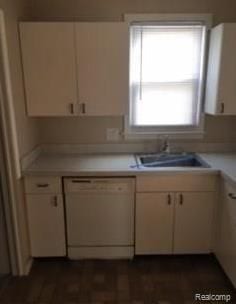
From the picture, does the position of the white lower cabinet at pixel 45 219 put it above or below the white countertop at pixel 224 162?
below

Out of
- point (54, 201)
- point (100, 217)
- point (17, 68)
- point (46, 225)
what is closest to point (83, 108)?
point (17, 68)

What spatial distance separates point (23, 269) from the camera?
2.18 metres

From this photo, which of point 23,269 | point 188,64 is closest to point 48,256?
point 23,269

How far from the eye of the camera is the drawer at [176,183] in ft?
7.03

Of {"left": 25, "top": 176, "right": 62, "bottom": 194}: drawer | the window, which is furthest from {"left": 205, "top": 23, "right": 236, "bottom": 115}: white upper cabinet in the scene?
{"left": 25, "top": 176, "right": 62, "bottom": 194}: drawer

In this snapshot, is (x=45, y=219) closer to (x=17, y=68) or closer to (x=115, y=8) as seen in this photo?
(x=17, y=68)

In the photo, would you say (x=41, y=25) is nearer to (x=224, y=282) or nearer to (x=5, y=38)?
(x=5, y=38)

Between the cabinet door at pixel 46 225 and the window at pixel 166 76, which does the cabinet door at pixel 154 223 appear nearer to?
the cabinet door at pixel 46 225

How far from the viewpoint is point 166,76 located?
2525 millimetres

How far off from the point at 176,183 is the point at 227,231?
547mm

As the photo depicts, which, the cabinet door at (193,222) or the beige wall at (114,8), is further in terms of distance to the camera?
the beige wall at (114,8)

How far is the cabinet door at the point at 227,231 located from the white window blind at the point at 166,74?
918 millimetres

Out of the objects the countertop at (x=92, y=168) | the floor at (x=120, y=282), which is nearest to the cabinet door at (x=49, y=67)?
the countertop at (x=92, y=168)

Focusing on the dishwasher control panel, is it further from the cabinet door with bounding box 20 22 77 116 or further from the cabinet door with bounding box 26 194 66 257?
the cabinet door with bounding box 20 22 77 116
